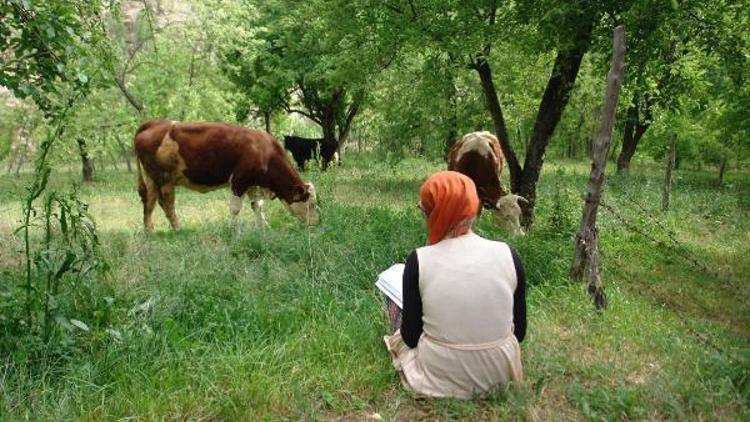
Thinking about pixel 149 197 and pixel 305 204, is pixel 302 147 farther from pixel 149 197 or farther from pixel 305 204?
pixel 305 204

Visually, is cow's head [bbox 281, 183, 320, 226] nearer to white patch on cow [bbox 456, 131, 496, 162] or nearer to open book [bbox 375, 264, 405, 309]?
white patch on cow [bbox 456, 131, 496, 162]

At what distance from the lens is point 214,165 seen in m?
9.55

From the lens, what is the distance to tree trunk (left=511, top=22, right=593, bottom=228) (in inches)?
336

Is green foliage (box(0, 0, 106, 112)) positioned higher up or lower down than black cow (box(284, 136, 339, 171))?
higher up

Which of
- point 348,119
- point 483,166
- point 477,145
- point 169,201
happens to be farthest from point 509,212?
point 348,119

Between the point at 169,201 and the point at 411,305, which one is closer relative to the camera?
the point at 411,305

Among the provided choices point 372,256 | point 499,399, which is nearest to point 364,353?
point 499,399

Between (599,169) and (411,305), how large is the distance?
2514mm

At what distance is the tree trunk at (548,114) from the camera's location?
8.54m

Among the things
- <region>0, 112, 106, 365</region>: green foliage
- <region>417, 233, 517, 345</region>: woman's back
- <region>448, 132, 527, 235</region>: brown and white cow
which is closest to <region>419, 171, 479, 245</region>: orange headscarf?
<region>417, 233, 517, 345</region>: woman's back

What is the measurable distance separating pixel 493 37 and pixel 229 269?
505cm

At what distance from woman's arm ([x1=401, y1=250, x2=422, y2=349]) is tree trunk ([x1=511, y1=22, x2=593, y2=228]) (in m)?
5.49

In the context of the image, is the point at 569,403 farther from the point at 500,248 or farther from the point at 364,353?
the point at 364,353

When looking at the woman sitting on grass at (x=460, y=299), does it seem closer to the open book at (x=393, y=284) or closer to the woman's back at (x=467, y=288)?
the woman's back at (x=467, y=288)
